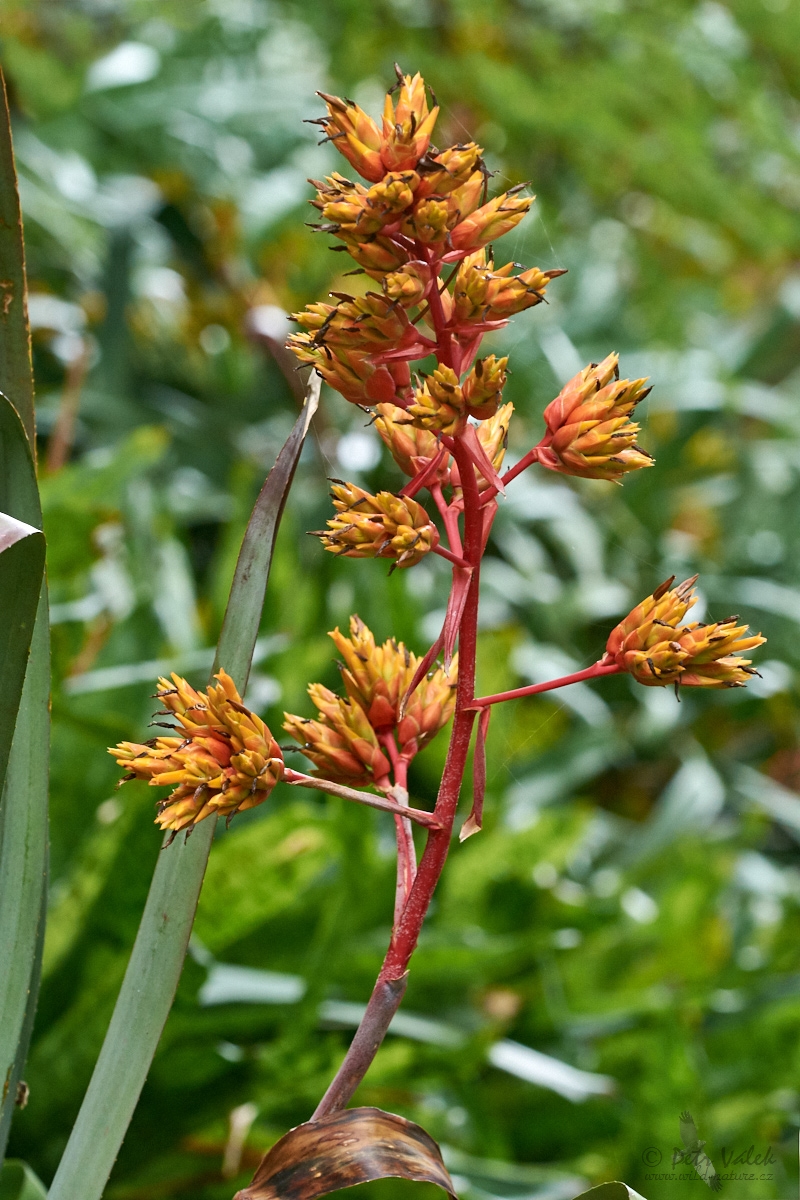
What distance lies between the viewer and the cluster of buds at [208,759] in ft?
0.76

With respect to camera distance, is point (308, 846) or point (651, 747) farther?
point (651, 747)

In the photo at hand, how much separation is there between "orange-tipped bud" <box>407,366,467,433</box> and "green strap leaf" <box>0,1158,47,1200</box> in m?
0.26

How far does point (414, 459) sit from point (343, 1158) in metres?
0.17

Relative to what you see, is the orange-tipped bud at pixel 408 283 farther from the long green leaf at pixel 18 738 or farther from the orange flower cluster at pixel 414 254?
the long green leaf at pixel 18 738

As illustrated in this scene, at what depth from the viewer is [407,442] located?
274 mm

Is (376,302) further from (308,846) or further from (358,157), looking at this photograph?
(308,846)

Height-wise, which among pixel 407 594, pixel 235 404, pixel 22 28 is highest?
pixel 22 28

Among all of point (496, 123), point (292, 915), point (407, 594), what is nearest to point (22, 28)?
point (496, 123)

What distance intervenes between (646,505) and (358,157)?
54.3 inches

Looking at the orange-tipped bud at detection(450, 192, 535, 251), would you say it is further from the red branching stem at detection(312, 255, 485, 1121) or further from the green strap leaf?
the green strap leaf

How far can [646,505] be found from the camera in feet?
5.14

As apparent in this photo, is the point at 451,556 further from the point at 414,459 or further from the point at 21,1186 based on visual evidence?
the point at 21,1186

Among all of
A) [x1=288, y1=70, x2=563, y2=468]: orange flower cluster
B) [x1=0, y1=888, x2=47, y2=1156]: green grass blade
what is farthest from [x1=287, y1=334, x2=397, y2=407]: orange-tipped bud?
[x1=0, y1=888, x2=47, y2=1156]: green grass blade

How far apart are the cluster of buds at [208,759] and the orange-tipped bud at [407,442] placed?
0.07 m
